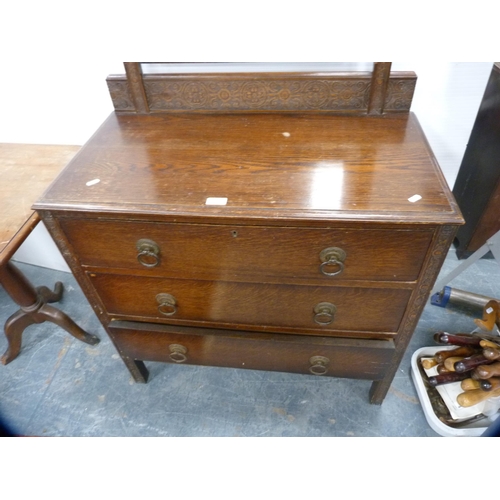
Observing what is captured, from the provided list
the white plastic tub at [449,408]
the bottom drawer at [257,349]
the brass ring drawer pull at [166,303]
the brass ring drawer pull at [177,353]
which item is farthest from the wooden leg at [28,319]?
the white plastic tub at [449,408]

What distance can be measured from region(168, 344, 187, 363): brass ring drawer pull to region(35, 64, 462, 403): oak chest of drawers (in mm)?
10

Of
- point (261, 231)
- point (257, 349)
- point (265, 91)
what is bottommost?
point (257, 349)

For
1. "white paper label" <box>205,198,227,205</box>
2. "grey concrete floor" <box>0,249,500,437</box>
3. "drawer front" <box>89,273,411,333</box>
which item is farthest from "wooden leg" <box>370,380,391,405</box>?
"white paper label" <box>205,198,227,205</box>

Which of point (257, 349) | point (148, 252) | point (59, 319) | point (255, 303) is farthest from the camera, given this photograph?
point (59, 319)

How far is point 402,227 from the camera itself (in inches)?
32.2

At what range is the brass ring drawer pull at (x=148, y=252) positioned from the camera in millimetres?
941

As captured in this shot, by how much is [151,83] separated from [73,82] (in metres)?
0.43

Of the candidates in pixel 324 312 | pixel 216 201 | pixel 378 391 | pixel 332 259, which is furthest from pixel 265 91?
pixel 378 391

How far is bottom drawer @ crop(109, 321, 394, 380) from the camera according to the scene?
3.73 feet

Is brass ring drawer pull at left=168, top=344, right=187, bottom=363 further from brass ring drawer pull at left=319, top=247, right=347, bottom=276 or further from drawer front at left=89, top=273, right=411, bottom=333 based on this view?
brass ring drawer pull at left=319, top=247, right=347, bottom=276

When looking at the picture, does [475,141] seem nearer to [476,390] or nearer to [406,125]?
[406,125]

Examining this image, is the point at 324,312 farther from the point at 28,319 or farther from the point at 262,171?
the point at 28,319

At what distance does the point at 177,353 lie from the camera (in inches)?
50.3

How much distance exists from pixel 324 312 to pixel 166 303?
0.47 meters
